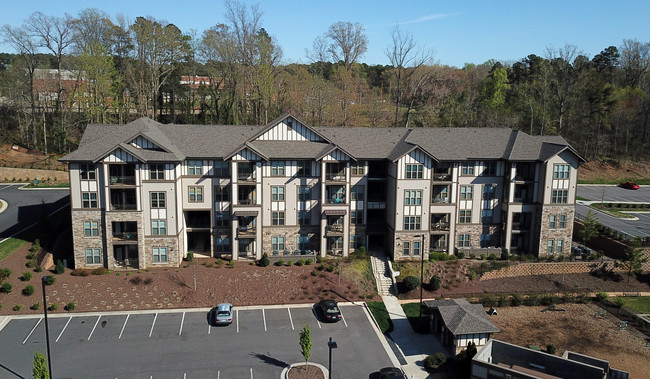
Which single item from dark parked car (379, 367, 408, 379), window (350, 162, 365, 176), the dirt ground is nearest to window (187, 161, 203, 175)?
window (350, 162, 365, 176)

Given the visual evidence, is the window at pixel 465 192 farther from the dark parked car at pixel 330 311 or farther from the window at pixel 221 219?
the window at pixel 221 219

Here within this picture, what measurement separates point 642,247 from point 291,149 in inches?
1499

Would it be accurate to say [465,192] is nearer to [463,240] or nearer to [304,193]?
[463,240]

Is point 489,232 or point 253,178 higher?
point 253,178

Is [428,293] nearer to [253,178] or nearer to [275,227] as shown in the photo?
[275,227]

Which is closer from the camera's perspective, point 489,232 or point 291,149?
point 291,149

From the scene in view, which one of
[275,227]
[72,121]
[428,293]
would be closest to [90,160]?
[275,227]

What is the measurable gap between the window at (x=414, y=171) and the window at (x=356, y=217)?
245 inches

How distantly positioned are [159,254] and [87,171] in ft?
32.6

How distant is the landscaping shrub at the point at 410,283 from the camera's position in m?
44.5

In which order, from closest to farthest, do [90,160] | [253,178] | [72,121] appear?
1. [90,160]
2. [253,178]
3. [72,121]

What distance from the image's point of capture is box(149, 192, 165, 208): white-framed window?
45656mm

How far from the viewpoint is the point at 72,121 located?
83.0 m

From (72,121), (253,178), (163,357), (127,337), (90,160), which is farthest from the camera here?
(72,121)
